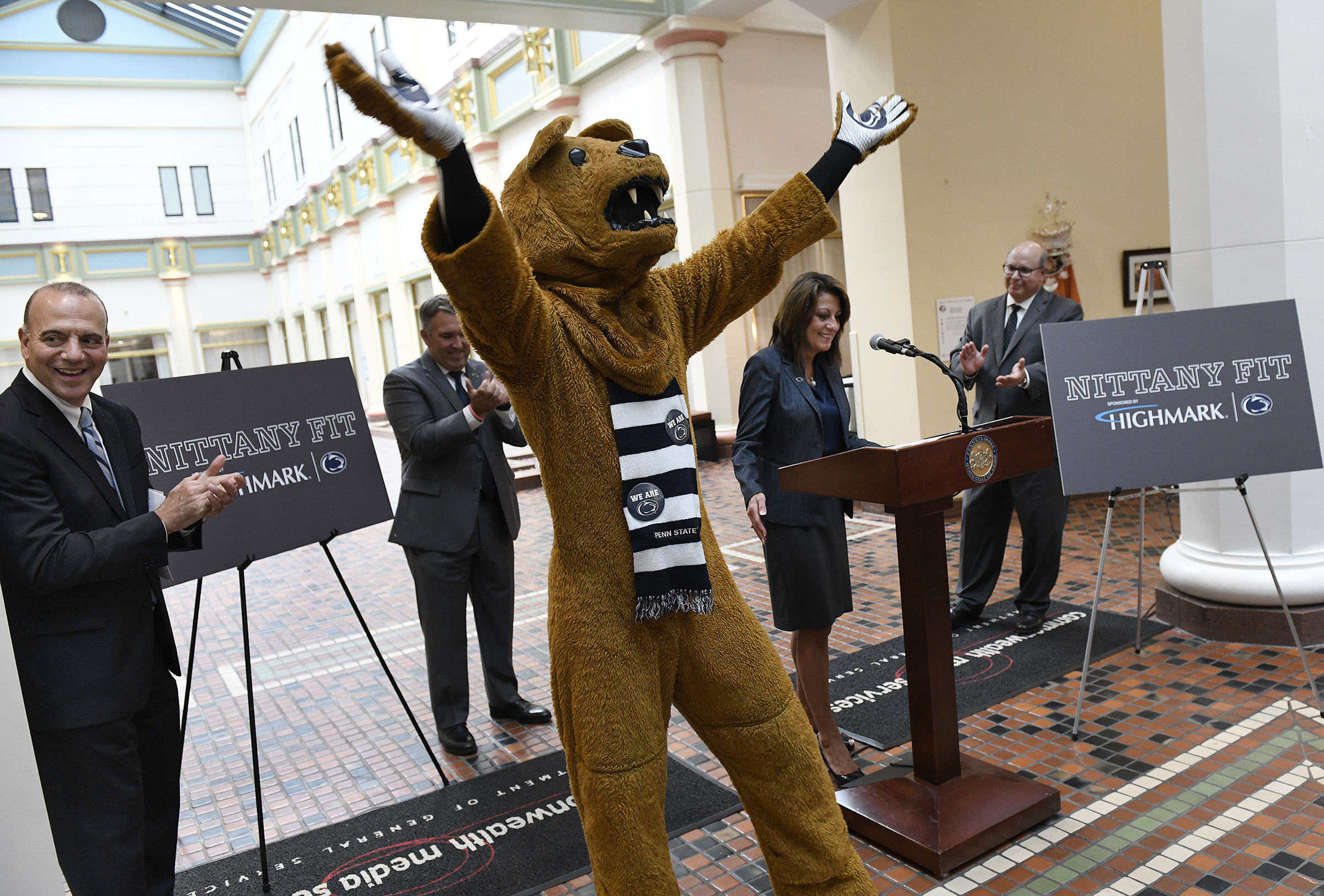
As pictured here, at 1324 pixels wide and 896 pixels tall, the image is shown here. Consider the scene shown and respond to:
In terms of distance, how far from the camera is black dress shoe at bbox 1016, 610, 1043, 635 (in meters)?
4.51

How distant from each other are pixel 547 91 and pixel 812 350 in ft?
32.4

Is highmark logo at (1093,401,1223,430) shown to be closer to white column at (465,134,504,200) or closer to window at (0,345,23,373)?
white column at (465,134,504,200)

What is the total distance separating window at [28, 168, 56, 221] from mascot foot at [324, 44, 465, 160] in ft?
79.1

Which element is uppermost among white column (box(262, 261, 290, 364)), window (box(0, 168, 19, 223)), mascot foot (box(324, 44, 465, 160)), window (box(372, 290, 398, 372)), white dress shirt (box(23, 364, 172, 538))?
window (box(0, 168, 19, 223))

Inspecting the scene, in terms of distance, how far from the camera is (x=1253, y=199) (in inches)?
152

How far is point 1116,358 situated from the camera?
3.28 m

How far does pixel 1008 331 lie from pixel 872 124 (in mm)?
2780

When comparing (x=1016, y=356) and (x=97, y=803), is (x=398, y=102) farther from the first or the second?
(x=1016, y=356)

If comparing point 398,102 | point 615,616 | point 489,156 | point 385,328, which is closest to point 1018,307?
point 615,616

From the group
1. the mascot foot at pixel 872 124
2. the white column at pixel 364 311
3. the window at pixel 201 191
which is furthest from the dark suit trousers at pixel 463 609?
the window at pixel 201 191

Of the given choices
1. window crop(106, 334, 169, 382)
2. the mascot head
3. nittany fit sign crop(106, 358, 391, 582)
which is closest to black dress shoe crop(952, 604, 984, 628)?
nittany fit sign crop(106, 358, 391, 582)

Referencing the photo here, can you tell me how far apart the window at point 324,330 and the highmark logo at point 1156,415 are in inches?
899

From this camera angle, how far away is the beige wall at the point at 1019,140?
7.05m

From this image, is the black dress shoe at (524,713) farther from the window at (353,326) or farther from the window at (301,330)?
the window at (301,330)
